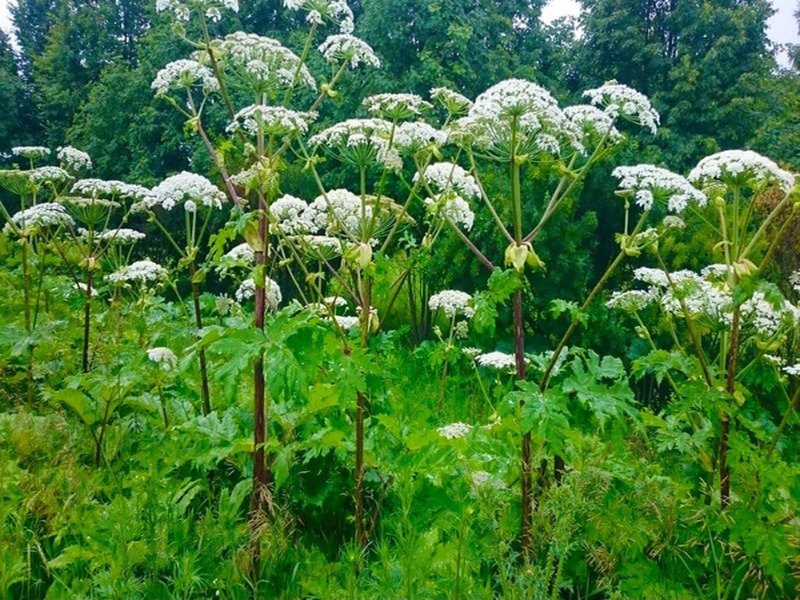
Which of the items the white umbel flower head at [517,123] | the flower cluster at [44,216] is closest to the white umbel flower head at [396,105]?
the white umbel flower head at [517,123]

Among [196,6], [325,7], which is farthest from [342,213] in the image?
[196,6]

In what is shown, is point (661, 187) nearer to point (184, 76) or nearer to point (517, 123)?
point (517, 123)

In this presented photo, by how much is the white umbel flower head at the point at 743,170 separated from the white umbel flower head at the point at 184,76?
3.00 meters

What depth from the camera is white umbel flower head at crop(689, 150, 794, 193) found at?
3.58 m

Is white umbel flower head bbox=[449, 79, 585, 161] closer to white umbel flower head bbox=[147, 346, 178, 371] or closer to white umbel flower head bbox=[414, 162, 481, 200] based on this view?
white umbel flower head bbox=[414, 162, 481, 200]

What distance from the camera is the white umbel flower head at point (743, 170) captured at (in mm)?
A: 3580

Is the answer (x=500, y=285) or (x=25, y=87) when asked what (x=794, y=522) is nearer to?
(x=500, y=285)

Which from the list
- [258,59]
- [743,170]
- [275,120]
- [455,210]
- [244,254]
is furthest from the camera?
[455,210]

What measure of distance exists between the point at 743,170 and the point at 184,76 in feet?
11.0

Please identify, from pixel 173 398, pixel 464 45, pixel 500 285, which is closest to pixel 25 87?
pixel 464 45

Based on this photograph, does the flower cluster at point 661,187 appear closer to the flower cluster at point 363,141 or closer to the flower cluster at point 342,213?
the flower cluster at point 363,141

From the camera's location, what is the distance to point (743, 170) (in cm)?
361

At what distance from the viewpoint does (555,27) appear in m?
24.2

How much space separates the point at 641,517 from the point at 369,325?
1740 millimetres
